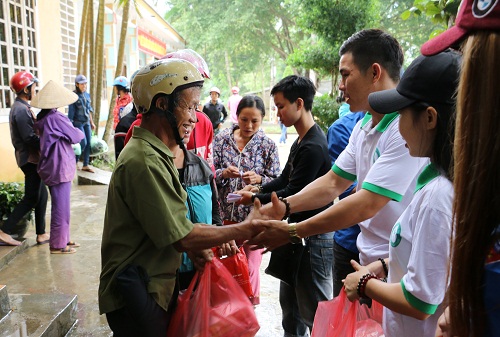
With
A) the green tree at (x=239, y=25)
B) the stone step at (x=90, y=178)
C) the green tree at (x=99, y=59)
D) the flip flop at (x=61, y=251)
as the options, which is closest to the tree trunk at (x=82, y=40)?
the green tree at (x=99, y=59)

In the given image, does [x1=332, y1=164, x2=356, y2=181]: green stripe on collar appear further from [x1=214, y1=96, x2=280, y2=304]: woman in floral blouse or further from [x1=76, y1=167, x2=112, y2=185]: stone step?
[x1=76, y1=167, x2=112, y2=185]: stone step

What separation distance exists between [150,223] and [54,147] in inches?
150

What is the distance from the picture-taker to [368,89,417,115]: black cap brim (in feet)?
4.67

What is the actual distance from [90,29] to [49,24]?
122 cm

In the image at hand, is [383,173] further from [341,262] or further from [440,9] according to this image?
[440,9]

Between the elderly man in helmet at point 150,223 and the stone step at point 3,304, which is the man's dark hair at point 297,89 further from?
the stone step at point 3,304

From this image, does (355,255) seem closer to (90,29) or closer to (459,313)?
(459,313)

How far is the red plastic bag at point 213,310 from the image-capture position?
2.07 meters

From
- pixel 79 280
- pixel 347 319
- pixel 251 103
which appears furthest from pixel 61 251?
pixel 347 319

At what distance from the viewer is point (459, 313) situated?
838 mm

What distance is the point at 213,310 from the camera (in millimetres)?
2105

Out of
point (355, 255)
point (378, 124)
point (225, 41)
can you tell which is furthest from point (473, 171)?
point (225, 41)

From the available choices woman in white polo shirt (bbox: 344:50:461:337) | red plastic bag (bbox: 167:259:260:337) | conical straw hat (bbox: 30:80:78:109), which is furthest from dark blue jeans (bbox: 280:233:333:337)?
conical straw hat (bbox: 30:80:78:109)

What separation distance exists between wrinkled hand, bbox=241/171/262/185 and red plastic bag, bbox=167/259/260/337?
160 centimetres
